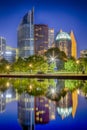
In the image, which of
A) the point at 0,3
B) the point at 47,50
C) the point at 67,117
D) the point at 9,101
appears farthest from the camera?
the point at 47,50

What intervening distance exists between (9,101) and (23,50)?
521 inches

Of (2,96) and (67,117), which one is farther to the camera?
A: (2,96)

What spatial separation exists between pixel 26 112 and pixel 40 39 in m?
15.0

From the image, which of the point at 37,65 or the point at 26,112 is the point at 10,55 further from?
the point at 26,112

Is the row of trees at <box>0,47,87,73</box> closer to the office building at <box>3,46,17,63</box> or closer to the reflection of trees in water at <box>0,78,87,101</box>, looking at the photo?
the office building at <box>3,46,17,63</box>

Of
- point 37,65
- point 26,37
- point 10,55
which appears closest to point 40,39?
point 26,37

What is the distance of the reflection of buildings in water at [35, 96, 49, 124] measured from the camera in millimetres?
3884

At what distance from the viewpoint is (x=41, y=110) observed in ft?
14.3

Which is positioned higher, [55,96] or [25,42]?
[25,42]

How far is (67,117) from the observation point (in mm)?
3902

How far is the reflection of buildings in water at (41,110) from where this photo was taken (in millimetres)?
3884

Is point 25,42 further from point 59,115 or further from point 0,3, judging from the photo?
point 59,115

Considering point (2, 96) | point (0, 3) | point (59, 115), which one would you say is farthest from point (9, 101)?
point (0, 3)

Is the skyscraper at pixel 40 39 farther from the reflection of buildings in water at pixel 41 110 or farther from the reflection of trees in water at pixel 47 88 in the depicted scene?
the reflection of buildings in water at pixel 41 110
